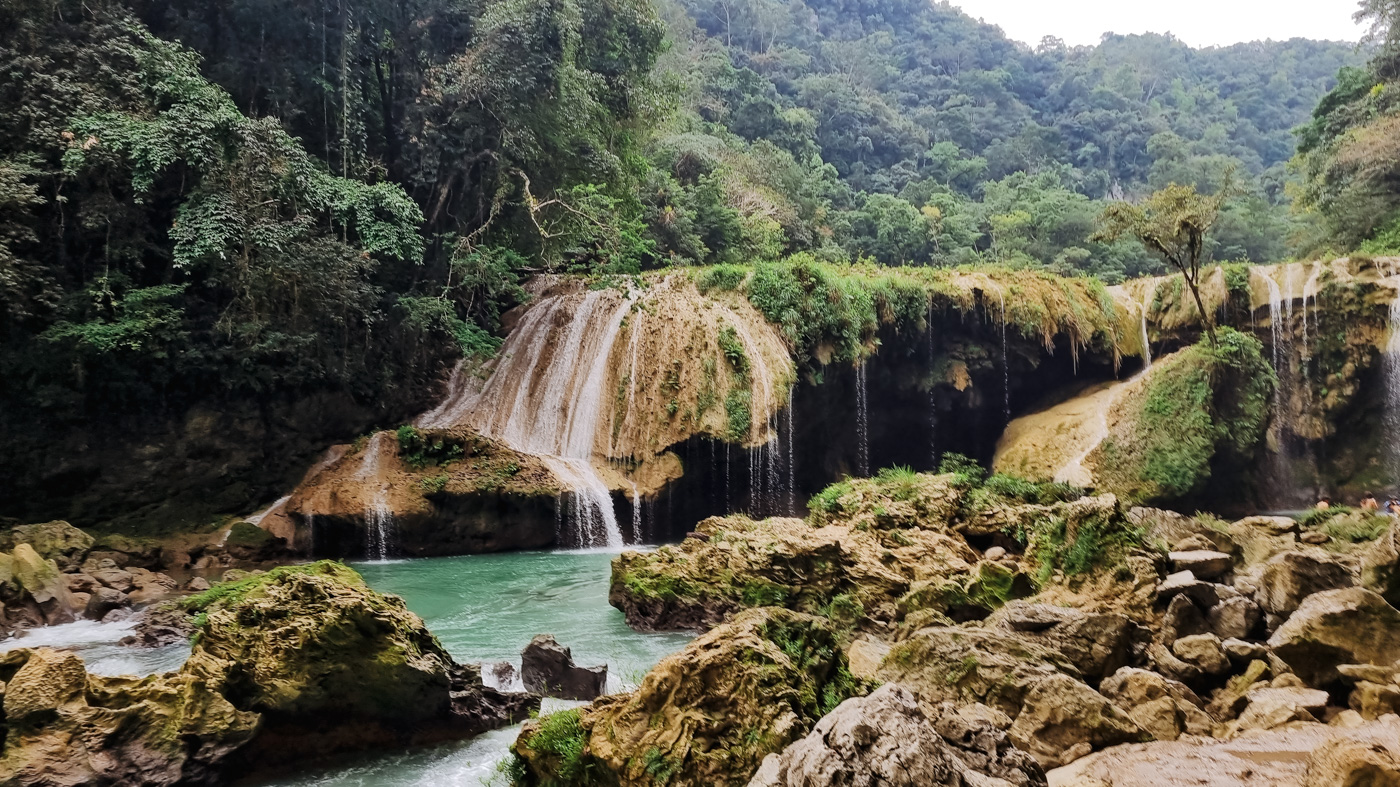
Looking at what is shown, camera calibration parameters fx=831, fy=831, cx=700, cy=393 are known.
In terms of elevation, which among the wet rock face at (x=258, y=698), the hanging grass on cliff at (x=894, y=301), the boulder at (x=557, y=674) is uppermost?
the hanging grass on cliff at (x=894, y=301)

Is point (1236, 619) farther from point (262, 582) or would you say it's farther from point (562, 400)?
point (562, 400)

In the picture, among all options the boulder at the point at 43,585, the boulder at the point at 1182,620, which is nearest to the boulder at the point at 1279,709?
the boulder at the point at 1182,620

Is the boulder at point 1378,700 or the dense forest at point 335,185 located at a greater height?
the dense forest at point 335,185

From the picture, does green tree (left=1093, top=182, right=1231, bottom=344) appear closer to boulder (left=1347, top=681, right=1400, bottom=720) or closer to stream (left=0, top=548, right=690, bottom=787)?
stream (left=0, top=548, right=690, bottom=787)

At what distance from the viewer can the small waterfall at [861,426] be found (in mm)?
18500

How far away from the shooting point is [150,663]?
7398 mm

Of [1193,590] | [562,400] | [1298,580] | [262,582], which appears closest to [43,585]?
[262,582]

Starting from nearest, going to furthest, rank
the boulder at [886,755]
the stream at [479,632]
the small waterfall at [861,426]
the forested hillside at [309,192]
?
1. the boulder at [886,755]
2. the stream at [479,632]
3. the forested hillside at [309,192]
4. the small waterfall at [861,426]

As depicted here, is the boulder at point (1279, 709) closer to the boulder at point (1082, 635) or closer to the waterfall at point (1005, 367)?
the boulder at point (1082, 635)

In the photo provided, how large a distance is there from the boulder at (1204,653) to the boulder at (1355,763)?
1.69 metres

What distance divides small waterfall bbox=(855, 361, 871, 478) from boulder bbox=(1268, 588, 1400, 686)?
1355cm

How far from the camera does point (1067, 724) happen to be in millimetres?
4094

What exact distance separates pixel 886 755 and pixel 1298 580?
4.77 m

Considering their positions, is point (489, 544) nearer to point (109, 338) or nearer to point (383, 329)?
point (383, 329)
